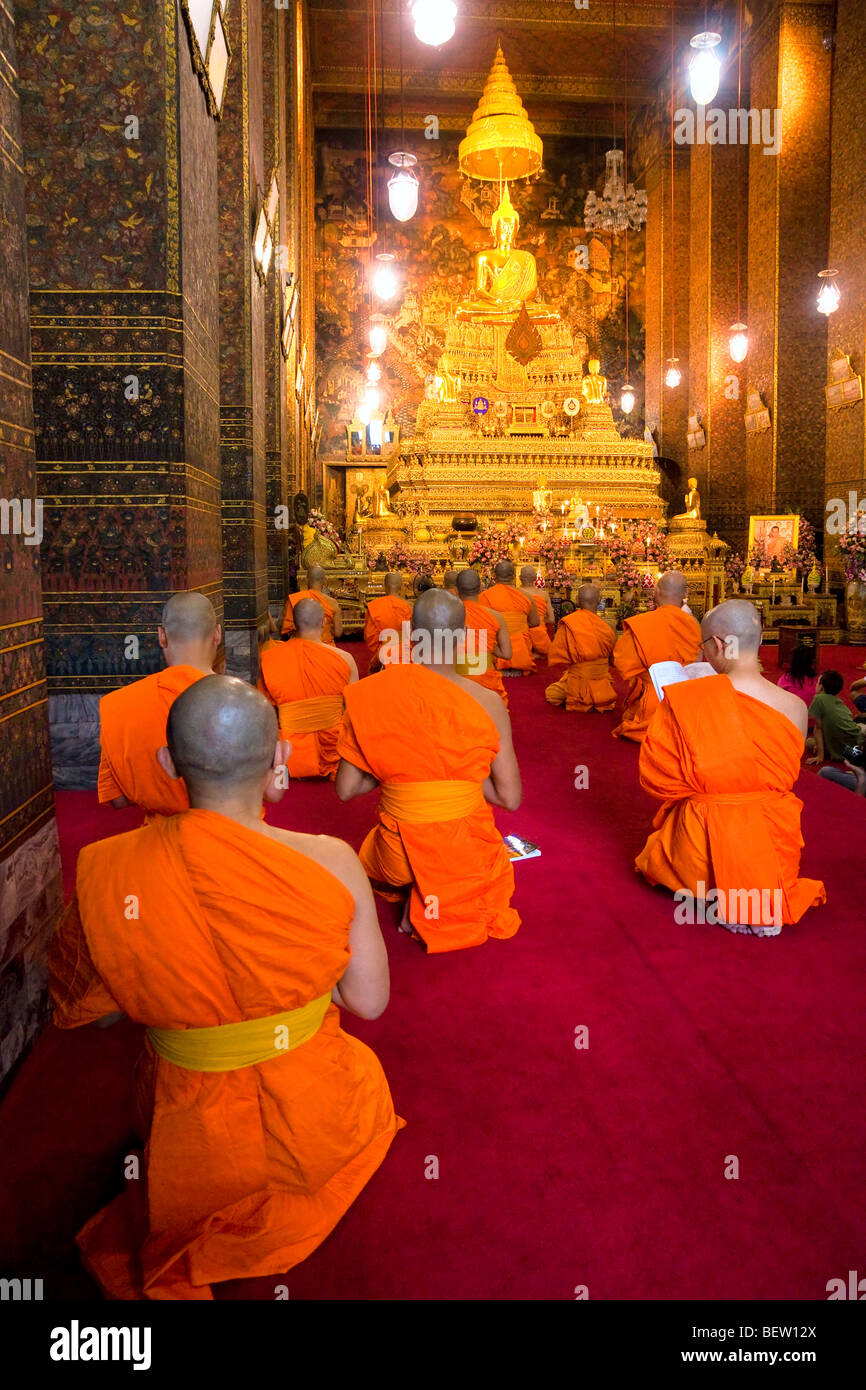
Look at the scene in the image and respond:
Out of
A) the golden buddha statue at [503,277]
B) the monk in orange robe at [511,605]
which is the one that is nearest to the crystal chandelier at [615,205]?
the golden buddha statue at [503,277]

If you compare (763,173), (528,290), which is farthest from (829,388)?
(528,290)

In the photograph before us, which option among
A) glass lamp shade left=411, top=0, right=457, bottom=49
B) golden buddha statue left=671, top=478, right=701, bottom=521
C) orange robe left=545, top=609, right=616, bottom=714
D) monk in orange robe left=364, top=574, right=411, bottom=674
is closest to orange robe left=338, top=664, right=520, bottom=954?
orange robe left=545, top=609, right=616, bottom=714

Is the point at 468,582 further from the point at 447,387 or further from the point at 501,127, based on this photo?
the point at 447,387

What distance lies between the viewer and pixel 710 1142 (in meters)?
2.06

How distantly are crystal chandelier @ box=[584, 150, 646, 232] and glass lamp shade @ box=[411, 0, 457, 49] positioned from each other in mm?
10259

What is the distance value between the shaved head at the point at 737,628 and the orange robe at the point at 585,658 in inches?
154

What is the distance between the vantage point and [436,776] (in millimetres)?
2990

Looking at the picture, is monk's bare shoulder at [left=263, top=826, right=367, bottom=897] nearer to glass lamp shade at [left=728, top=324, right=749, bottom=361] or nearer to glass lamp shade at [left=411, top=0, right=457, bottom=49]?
glass lamp shade at [left=411, top=0, right=457, bottom=49]

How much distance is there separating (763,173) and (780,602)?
7.29m

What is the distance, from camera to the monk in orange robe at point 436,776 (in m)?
2.94

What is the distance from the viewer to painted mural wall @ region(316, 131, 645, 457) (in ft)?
64.7

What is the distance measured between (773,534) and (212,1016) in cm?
1253

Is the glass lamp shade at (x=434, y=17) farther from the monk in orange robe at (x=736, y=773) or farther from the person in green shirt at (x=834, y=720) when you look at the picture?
the monk in orange robe at (x=736, y=773)

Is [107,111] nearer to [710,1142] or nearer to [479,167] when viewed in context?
[710,1142]
